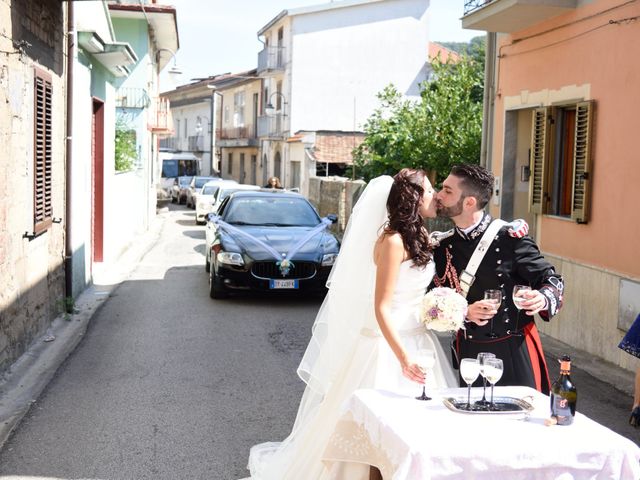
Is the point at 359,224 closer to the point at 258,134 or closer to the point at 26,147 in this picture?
the point at 26,147

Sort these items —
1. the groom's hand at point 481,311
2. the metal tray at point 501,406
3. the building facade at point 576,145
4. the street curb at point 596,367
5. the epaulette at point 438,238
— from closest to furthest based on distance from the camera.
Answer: the metal tray at point 501,406
the groom's hand at point 481,311
the epaulette at point 438,238
the street curb at point 596,367
the building facade at point 576,145

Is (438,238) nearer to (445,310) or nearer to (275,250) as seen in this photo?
(445,310)

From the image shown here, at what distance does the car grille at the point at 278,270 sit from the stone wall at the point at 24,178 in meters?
2.88

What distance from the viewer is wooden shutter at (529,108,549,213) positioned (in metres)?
12.4

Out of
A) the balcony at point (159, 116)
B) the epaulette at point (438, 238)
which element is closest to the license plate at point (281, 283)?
the epaulette at point (438, 238)

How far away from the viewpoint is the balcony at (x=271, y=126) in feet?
142

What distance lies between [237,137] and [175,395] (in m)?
47.3

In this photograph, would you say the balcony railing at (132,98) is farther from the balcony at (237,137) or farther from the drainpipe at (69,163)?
the balcony at (237,137)

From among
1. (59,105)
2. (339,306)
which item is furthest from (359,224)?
(59,105)

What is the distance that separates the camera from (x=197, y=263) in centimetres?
1877

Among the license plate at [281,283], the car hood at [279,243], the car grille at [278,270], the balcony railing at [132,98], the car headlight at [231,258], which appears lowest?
the license plate at [281,283]

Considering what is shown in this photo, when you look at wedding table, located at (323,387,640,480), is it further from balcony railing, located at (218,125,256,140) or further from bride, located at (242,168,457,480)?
balcony railing, located at (218,125,256,140)

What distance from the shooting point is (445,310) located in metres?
4.38

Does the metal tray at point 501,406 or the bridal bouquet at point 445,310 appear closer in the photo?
the metal tray at point 501,406
